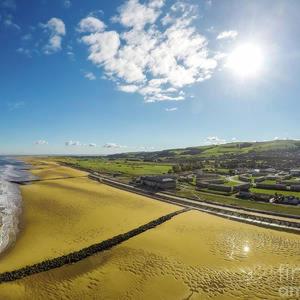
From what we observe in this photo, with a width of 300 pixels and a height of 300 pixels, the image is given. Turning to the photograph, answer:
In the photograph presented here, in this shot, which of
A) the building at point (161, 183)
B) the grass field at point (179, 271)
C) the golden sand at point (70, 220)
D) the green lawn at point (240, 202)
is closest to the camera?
the grass field at point (179, 271)

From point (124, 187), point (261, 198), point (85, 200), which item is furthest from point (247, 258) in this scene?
point (124, 187)

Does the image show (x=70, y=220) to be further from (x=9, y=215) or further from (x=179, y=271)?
(x=179, y=271)

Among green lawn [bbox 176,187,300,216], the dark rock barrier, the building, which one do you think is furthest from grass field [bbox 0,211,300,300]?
the building

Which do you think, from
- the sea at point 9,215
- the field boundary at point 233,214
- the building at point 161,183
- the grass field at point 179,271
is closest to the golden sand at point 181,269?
the grass field at point 179,271

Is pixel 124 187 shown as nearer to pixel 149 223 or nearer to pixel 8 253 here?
pixel 149 223

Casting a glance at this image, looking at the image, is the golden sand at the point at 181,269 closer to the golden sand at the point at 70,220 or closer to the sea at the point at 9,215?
the golden sand at the point at 70,220

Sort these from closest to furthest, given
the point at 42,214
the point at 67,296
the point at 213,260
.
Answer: the point at 67,296 < the point at 213,260 < the point at 42,214
